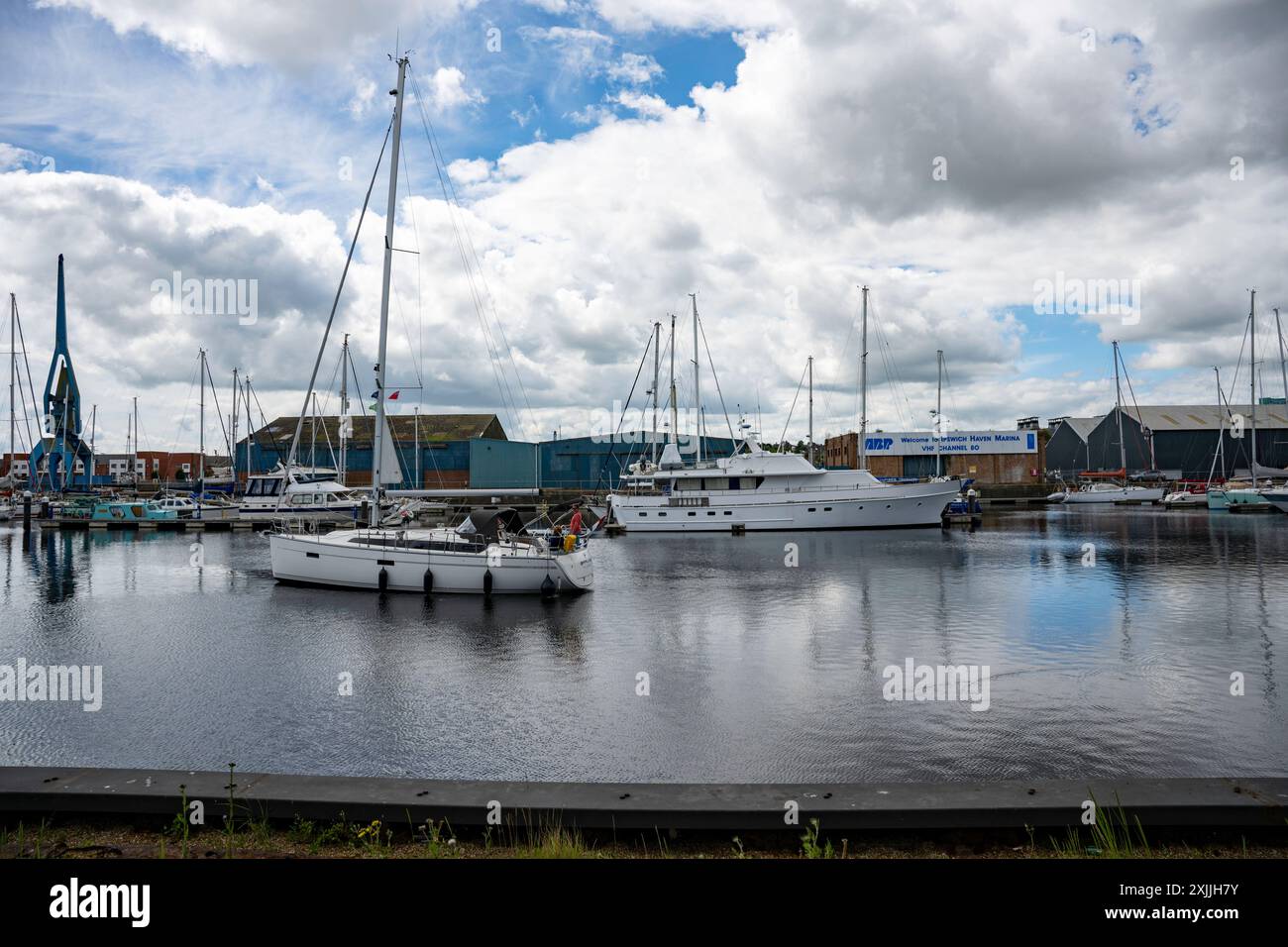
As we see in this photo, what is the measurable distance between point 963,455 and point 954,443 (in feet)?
5.49

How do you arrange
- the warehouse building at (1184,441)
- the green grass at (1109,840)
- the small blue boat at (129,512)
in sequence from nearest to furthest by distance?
the green grass at (1109,840)
the small blue boat at (129,512)
the warehouse building at (1184,441)

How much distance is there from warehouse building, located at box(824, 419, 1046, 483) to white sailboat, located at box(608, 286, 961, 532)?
1391 inches

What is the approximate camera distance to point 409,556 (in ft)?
73.6

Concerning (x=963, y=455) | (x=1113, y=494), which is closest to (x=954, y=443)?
(x=963, y=455)

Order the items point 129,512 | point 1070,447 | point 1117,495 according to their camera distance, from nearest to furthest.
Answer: point 129,512, point 1117,495, point 1070,447

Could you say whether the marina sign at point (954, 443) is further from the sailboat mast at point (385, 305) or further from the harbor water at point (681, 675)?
the sailboat mast at point (385, 305)

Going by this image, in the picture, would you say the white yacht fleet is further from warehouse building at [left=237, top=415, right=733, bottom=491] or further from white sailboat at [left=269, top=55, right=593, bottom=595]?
white sailboat at [left=269, top=55, right=593, bottom=595]

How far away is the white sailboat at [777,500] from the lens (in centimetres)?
4888

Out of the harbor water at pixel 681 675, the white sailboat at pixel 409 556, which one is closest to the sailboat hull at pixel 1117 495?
the harbor water at pixel 681 675

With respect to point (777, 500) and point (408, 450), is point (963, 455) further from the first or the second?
point (408, 450)

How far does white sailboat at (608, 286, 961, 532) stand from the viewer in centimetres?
4888

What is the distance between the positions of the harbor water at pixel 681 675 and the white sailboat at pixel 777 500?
19.8 m
